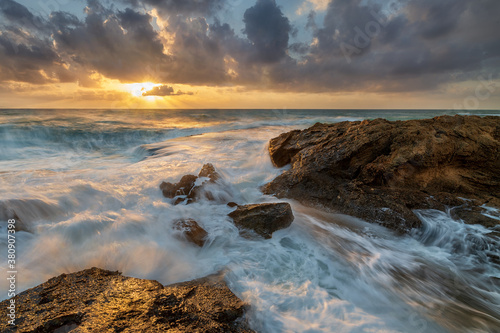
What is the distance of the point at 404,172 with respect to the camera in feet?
15.9

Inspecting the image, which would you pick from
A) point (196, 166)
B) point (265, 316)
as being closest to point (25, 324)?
point (265, 316)

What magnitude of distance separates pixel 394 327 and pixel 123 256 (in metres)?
3.45

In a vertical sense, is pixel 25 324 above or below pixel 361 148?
below

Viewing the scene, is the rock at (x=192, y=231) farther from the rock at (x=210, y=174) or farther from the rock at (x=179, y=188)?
the rock at (x=210, y=174)

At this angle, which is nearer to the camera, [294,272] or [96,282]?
[96,282]

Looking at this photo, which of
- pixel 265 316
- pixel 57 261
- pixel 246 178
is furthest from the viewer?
pixel 246 178

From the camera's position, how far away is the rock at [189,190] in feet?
17.2

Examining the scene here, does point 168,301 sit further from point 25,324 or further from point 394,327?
point 394,327

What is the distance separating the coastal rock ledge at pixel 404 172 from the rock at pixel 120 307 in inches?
128

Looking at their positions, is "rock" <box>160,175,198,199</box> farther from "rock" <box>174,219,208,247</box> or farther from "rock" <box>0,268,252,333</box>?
"rock" <box>0,268,252,333</box>

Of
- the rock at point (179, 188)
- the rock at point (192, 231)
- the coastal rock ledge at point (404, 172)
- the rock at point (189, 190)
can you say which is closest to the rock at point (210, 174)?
the rock at point (189, 190)

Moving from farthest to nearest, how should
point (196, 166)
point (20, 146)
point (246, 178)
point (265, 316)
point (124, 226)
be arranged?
1. point (20, 146)
2. point (196, 166)
3. point (246, 178)
4. point (124, 226)
5. point (265, 316)

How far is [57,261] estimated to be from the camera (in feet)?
10.3

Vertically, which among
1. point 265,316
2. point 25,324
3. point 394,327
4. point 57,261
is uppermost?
point 25,324
